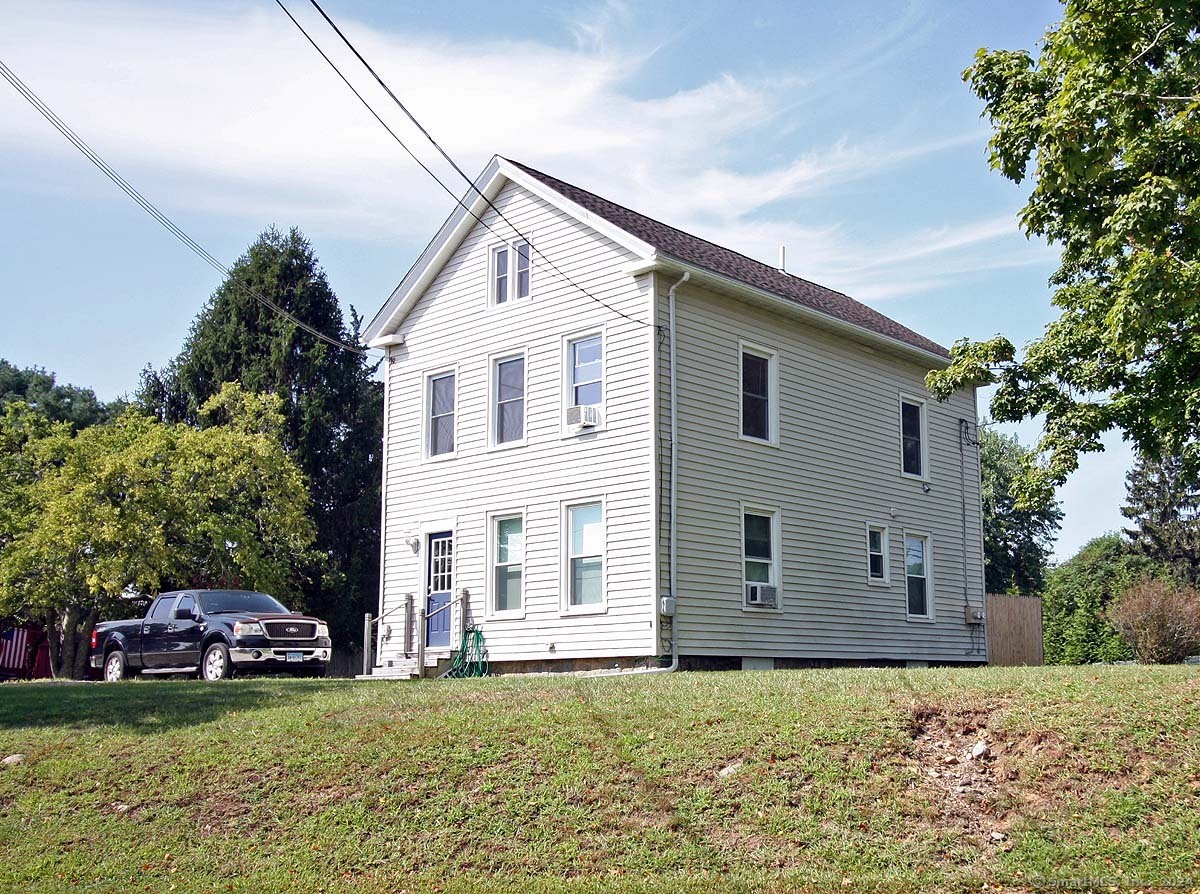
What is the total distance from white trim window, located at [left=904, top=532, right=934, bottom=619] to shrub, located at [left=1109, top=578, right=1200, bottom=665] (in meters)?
7.29

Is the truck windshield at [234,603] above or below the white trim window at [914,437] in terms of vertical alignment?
below

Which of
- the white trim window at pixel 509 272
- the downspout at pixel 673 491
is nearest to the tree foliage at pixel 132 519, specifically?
the white trim window at pixel 509 272

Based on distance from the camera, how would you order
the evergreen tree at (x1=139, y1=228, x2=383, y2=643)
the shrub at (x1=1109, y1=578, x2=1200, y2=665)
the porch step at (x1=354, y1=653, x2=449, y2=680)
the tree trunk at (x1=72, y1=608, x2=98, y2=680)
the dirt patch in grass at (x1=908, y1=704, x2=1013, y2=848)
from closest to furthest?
1. the dirt patch in grass at (x1=908, y1=704, x2=1013, y2=848)
2. the porch step at (x1=354, y1=653, x2=449, y2=680)
3. the shrub at (x1=1109, y1=578, x2=1200, y2=665)
4. the tree trunk at (x1=72, y1=608, x2=98, y2=680)
5. the evergreen tree at (x1=139, y1=228, x2=383, y2=643)

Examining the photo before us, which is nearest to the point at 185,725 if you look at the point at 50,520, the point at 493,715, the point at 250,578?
the point at 493,715

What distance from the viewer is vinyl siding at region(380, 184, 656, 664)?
1925 centimetres

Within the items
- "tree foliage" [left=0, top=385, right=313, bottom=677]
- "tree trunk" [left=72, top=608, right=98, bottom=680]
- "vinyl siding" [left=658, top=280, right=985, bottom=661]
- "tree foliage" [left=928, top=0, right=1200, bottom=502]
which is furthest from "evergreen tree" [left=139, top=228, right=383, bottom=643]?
"tree foliage" [left=928, top=0, right=1200, bottom=502]

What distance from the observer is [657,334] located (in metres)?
19.3

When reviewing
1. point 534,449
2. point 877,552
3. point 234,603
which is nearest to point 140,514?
point 234,603

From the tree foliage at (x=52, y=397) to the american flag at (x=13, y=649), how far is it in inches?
738

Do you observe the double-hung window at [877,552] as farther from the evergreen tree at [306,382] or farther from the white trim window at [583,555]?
the evergreen tree at [306,382]

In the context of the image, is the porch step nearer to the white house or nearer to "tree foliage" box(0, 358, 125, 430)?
the white house

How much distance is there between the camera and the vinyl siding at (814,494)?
771 inches

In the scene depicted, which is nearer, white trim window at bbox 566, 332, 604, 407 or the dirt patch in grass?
the dirt patch in grass

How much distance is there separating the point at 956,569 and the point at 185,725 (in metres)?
16.4
